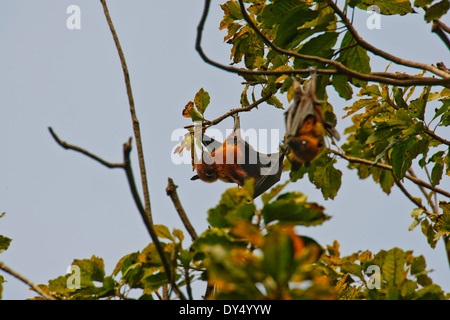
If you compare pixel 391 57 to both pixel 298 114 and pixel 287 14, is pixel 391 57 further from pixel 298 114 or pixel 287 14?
pixel 298 114

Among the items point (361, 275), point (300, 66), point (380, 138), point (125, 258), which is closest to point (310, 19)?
point (300, 66)

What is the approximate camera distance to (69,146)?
2.37 meters

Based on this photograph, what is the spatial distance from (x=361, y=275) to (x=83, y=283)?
2520 mm

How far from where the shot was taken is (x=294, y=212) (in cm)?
268

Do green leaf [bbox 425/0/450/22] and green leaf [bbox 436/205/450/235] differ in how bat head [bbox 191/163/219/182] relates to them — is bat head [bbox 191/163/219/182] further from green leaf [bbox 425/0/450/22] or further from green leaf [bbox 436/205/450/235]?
green leaf [bbox 425/0/450/22]

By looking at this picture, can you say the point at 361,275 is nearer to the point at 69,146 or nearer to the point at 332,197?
the point at 332,197

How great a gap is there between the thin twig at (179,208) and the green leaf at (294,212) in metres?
0.73

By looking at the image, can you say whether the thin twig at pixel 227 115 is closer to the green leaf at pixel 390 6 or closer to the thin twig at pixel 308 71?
the green leaf at pixel 390 6

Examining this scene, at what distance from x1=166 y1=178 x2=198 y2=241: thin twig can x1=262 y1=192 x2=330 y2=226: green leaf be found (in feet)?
2.39

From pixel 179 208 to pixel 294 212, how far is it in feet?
3.00

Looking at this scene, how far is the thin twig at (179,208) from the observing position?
3246 millimetres

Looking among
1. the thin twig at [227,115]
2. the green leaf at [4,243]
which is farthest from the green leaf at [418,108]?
the green leaf at [4,243]

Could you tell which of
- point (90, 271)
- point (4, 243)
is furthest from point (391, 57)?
point (4, 243)

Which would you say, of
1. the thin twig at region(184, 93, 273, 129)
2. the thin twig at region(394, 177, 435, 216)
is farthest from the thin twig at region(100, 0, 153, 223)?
the thin twig at region(394, 177, 435, 216)
